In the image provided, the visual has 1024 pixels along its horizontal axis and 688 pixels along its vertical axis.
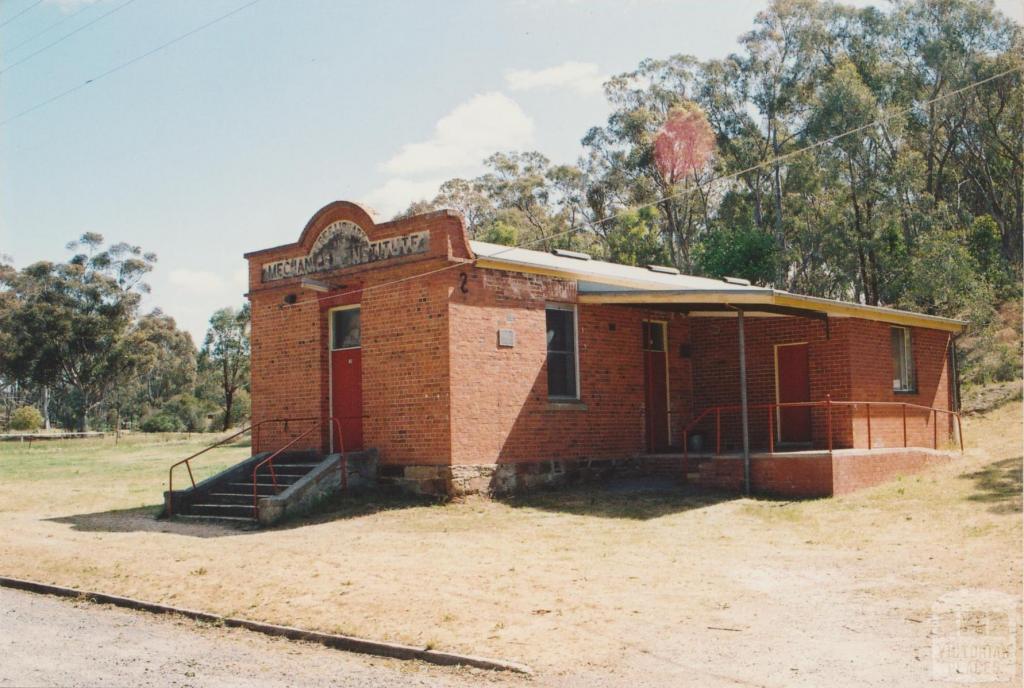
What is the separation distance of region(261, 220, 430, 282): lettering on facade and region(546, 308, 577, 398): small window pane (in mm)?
2902

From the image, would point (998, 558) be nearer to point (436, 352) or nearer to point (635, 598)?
point (635, 598)

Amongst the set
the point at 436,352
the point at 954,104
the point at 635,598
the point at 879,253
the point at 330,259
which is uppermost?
the point at 954,104

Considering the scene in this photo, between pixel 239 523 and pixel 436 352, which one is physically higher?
pixel 436 352

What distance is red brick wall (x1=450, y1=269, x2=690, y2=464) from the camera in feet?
52.8

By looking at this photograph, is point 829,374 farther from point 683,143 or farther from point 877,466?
point 683,143

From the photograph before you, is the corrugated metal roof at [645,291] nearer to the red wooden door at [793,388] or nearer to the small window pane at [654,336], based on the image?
the small window pane at [654,336]

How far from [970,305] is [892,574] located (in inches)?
978

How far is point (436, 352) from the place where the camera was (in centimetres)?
1594

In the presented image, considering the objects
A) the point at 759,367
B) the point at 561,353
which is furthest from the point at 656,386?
the point at 561,353

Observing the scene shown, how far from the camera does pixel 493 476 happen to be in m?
16.3

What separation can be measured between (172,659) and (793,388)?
46.1 feet

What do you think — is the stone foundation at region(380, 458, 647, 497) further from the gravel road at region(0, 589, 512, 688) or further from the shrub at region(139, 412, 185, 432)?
the shrub at region(139, 412, 185, 432)

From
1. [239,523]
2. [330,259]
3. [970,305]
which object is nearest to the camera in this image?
[239,523]

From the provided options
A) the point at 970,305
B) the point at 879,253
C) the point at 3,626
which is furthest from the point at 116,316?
the point at 3,626
